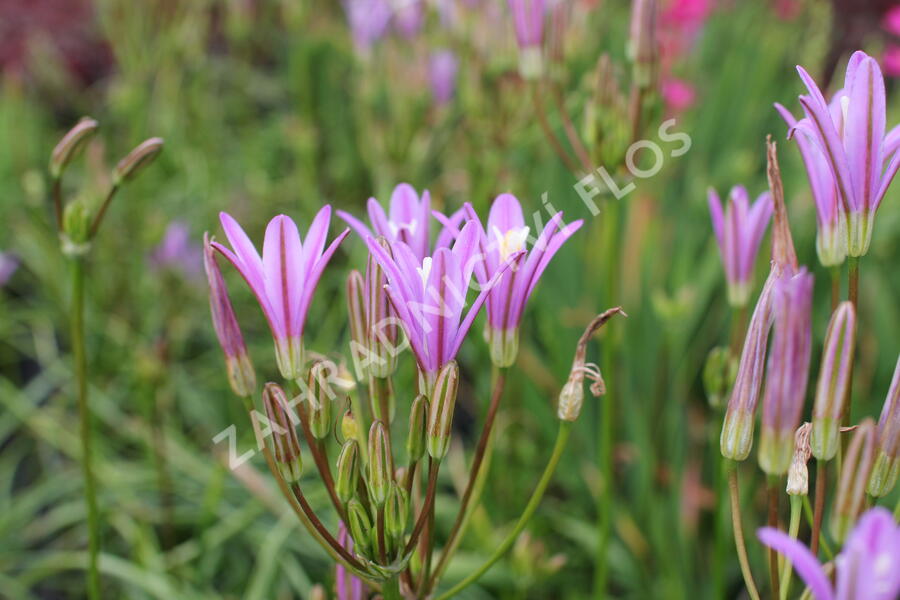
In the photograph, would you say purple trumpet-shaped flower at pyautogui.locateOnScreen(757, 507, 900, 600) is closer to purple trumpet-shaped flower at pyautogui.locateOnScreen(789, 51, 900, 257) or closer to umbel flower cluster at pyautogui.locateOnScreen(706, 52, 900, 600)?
umbel flower cluster at pyautogui.locateOnScreen(706, 52, 900, 600)

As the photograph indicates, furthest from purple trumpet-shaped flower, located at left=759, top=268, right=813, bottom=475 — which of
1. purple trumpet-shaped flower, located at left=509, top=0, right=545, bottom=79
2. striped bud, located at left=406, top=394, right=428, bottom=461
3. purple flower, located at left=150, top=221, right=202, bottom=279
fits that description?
purple flower, located at left=150, top=221, right=202, bottom=279

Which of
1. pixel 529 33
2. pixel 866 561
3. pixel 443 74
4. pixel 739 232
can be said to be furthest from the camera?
pixel 443 74

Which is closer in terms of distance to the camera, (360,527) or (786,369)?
(786,369)

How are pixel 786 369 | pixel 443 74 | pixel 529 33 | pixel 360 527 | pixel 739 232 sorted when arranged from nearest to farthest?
1. pixel 786 369
2. pixel 360 527
3. pixel 739 232
4. pixel 529 33
5. pixel 443 74

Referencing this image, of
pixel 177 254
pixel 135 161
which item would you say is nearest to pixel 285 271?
pixel 135 161

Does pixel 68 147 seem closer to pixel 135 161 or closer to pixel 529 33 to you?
pixel 135 161

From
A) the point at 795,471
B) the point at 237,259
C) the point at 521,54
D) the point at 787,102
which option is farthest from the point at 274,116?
the point at 795,471

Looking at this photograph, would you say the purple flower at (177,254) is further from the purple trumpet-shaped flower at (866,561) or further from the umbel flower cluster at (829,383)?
the purple trumpet-shaped flower at (866,561)
